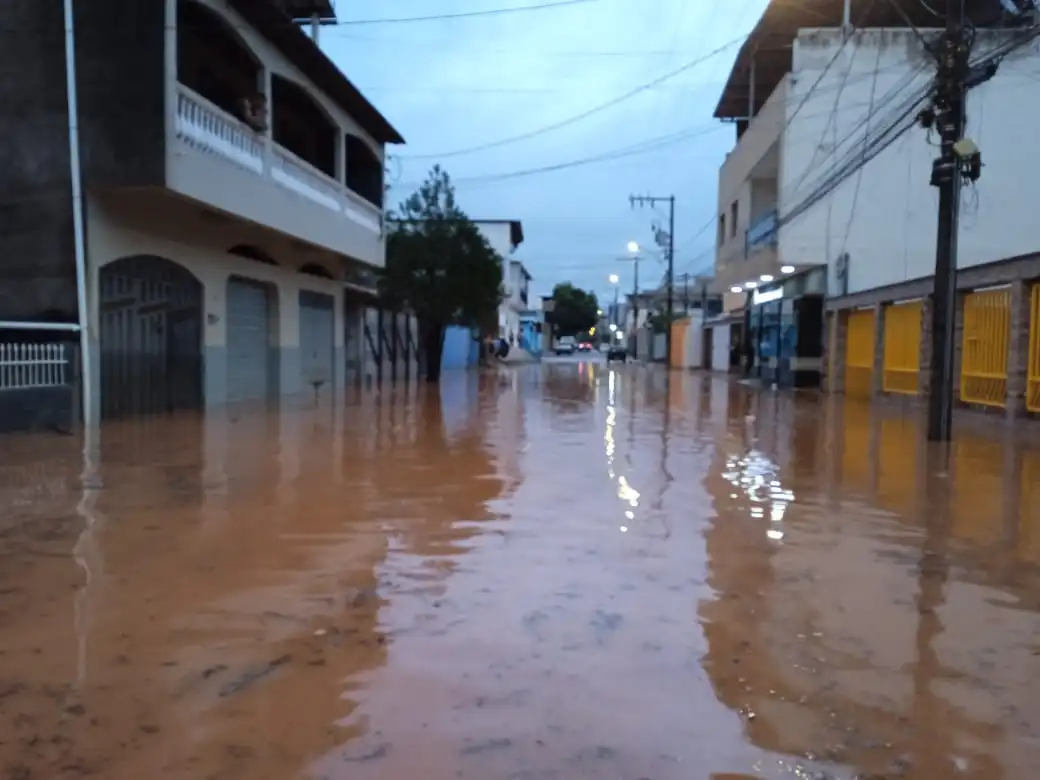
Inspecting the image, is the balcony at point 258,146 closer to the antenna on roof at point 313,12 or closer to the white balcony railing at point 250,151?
the white balcony railing at point 250,151

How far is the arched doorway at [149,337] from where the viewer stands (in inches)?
567

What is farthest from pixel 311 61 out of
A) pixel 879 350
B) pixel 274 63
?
pixel 879 350

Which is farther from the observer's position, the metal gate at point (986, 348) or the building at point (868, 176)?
the building at point (868, 176)

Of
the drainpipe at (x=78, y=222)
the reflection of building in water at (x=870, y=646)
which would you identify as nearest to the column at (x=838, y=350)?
the drainpipe at (x=78, y=222)

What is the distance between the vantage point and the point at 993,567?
6129 millimetres

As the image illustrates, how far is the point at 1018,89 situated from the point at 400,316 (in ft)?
65.2

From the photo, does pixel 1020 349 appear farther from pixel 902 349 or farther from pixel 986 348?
pixel 902 349

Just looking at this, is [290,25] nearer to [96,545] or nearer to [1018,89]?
[96,545]

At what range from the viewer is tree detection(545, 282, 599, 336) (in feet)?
359

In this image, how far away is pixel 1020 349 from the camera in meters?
15.4

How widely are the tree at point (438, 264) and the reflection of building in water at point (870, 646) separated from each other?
2126 centimetres

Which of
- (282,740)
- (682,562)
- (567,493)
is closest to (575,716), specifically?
(282,740)

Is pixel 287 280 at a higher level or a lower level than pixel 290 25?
lower

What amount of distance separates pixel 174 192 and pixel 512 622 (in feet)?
35.0
